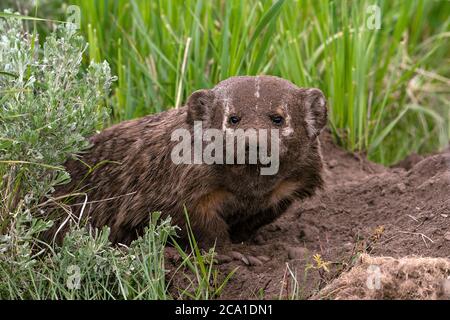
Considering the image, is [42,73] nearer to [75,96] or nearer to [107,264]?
[75,96]

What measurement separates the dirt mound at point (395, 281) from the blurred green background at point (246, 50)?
5.58 feet

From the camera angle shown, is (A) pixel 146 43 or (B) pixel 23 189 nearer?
(B) pixel 23 189

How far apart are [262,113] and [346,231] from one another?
2.80ft

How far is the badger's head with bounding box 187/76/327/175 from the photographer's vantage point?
353cm

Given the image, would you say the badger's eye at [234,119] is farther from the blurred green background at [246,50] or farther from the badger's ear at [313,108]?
the blurred green background at [246,50]

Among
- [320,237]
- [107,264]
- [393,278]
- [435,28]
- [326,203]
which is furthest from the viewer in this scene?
[435,28]

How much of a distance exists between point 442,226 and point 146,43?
82.5 inches

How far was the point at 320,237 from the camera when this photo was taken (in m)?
4.07

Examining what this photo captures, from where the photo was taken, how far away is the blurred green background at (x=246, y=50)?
4727 mm

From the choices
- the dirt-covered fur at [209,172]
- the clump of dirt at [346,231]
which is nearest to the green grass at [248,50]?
the clump of dirt at [346,231]

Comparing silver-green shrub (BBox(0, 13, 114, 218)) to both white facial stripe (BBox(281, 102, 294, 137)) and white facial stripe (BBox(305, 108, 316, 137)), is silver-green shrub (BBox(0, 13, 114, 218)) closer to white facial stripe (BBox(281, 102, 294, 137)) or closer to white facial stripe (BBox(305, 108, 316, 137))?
white facial stripe (BBox(281, 102, 294, 137))

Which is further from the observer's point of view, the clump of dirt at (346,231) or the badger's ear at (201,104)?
the badger's ear at (201,104)
